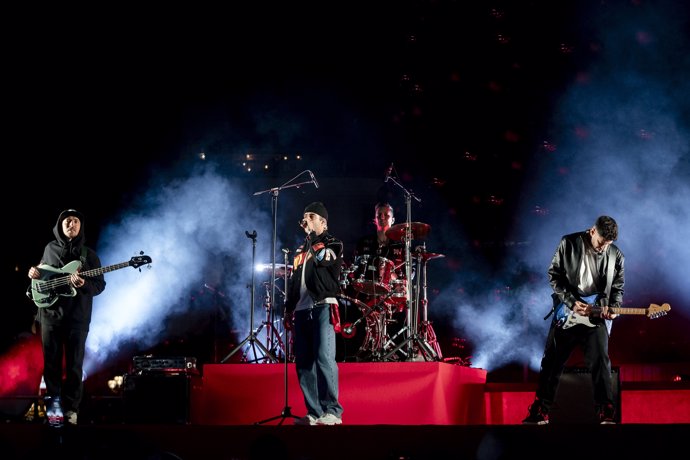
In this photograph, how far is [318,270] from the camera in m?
6.78

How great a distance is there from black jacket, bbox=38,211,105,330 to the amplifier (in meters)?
0.85

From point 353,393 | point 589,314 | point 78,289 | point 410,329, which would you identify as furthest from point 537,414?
point 78,289

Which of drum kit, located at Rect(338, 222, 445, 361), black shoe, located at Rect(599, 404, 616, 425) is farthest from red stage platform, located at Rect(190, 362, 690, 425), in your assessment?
black shoe, located at Rect(599, 404, 616, 425)

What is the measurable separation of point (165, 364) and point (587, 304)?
4717 millimetres

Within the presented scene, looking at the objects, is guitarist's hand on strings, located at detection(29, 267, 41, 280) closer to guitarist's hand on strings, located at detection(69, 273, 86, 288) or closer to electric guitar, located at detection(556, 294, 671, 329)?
guitarist's hand on strings, located at detection(69, 273, 86, 288)

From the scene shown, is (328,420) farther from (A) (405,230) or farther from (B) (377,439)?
(A) (405,230)

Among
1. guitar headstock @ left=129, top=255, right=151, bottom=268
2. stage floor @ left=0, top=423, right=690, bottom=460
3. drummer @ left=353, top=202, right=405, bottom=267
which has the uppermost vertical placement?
drummer @ left=353, top=202, right=405, bottom=267

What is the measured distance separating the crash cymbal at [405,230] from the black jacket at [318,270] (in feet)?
8.50

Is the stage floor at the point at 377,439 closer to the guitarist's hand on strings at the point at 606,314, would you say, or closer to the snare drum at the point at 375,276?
the guitarist's hand on strings at the point at 606,314

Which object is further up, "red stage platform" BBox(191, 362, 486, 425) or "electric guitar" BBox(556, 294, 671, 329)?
"electric guitar" BBox(556, 294, 671, 329)

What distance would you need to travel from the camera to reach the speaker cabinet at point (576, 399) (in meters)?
6.81

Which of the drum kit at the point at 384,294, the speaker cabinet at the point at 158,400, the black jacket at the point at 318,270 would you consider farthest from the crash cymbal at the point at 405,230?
the speaker cabinet at the point at 158,400

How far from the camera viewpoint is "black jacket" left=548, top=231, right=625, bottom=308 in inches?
266

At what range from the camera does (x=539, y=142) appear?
1331 centimetres
